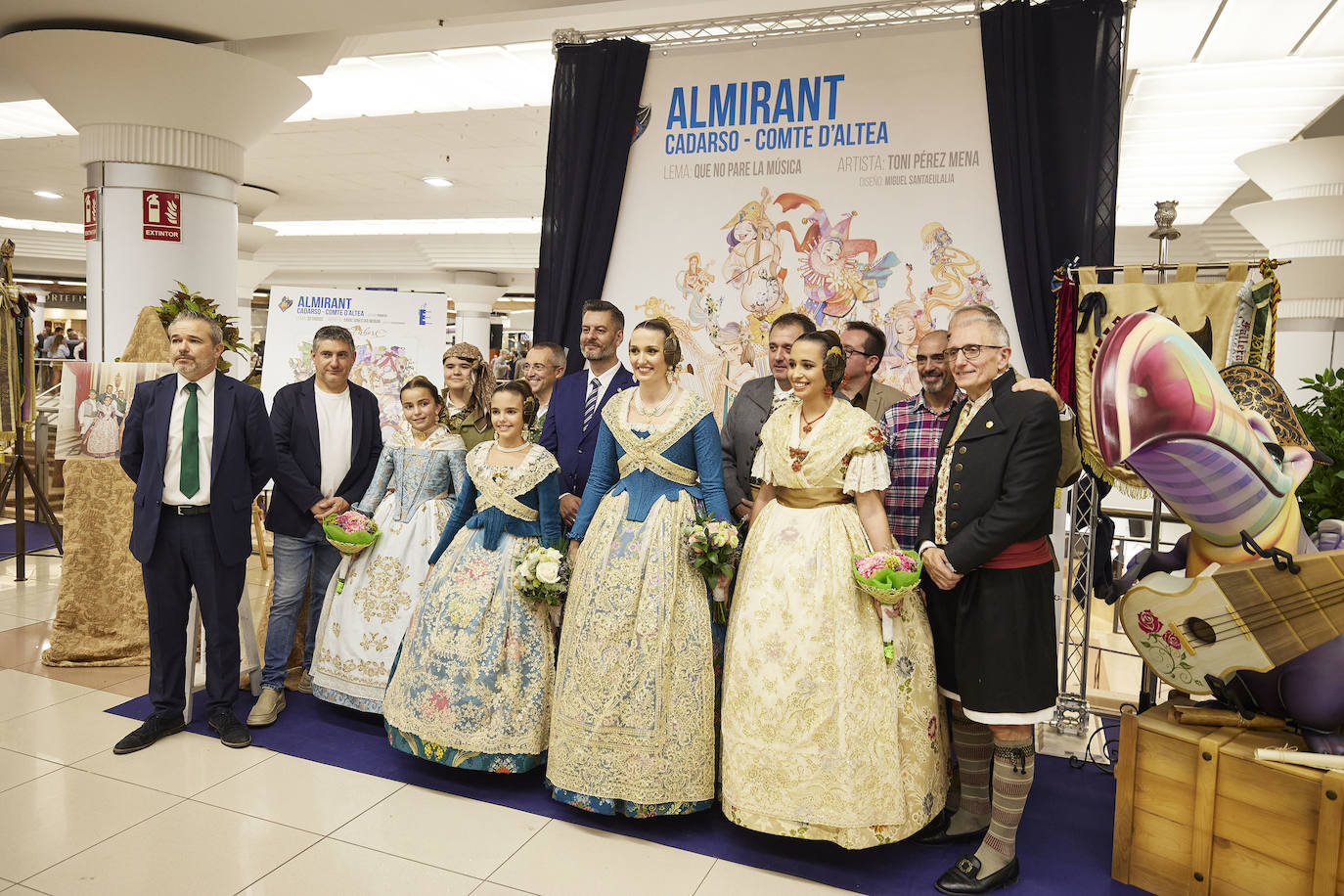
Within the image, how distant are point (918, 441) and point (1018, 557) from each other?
2.09 feet

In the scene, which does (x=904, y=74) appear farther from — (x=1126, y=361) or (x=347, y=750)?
(x=347, y=750)

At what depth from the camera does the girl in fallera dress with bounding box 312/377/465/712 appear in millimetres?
4023

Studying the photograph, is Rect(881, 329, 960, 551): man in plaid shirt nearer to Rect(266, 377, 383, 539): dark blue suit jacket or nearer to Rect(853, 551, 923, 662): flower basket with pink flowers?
Rect(853, 551, 923, 662): flower basket with pink flowers

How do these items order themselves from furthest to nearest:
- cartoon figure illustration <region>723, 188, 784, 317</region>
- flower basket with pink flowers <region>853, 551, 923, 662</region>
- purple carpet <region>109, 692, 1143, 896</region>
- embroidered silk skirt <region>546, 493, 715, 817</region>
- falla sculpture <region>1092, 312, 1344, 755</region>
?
cartoon figure illustration <region>723, 188, 784, 317</region> → embroidered silk skirt <region>546, 493, 715, 817</region> → purple carpet <region>109, 692, 1143, 896</region> → flower basket with pink flowers <region>853, 551, 923, 662</region> → falla sculpture <region>1092, 312, 1344, 755</region>

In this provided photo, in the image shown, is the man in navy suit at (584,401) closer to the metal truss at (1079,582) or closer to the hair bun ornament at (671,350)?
the hair bun ornament at (671,350)

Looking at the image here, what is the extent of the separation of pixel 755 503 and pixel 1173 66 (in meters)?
4.52

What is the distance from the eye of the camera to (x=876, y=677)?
2.89 meters

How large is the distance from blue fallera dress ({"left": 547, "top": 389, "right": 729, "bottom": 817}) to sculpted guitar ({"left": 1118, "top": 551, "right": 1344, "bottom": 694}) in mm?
1491

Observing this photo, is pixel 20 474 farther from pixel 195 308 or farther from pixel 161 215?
pixel 195 308

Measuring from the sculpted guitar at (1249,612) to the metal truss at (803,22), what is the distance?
9.35ft

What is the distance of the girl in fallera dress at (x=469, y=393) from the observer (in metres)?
4.30

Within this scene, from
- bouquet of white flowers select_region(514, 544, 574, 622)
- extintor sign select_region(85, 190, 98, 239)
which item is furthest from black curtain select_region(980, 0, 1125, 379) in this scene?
extintor sign select_region(85, 190, 98, 239)

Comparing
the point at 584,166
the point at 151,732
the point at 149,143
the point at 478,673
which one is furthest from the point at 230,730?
the point at 149,143

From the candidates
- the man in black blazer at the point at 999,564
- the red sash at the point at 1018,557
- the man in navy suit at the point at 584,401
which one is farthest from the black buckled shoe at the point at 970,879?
Answer: the man in navy suit at the point at 584,401
